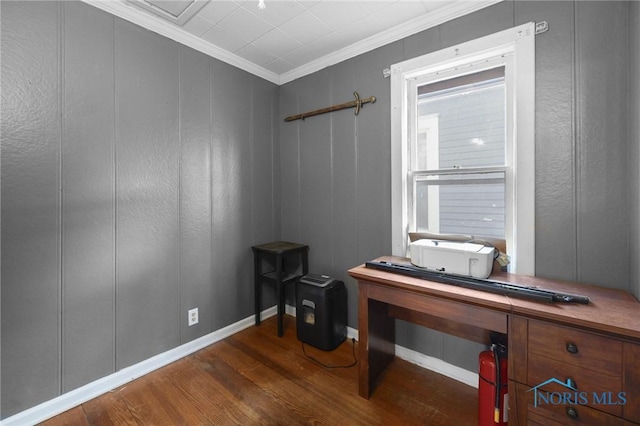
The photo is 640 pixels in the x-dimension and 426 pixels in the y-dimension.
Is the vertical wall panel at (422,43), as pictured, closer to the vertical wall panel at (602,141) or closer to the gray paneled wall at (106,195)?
the vertical wall panel at (602,141)

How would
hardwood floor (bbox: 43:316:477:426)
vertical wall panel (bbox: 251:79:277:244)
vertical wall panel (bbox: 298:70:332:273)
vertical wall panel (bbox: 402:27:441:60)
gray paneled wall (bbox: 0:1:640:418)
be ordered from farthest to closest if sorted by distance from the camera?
1. vertical wall panel (bbox: 251:79:277:244)
2. vertical wall panel (bbox: 298:70:332:273)
3. vertical wall panel (bbox: 402:27:441:60)
4. hardwood floor (bbox: 43:316:477:426)
5. gray paneled wall (bbox: 0:1:640:418)

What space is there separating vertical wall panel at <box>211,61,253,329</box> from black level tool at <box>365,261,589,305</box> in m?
1.42

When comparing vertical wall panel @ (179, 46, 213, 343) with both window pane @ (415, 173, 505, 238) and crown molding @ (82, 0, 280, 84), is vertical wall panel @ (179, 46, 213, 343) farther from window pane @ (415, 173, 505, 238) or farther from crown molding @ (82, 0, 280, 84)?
window pane @ (415, 173, 505, 238)

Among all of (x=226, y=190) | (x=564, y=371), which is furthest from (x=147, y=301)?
(x=564, y=371)

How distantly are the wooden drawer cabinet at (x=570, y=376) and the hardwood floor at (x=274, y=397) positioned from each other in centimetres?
52

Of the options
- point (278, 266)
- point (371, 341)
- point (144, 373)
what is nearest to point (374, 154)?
point (278, 266)

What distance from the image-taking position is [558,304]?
4.08ft

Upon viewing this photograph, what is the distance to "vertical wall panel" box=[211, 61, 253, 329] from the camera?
248cm

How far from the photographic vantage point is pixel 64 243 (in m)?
1.67

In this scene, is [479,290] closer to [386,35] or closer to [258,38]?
[386,35]

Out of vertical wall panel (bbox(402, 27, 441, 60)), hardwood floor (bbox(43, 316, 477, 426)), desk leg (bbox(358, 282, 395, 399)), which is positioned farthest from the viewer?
vertical wall panel (bbox(402, 27, 441, 60))

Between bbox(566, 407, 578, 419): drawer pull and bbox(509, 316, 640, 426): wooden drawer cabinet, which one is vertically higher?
bbox(509, 316, 640, 426): wooden drawer cabinet

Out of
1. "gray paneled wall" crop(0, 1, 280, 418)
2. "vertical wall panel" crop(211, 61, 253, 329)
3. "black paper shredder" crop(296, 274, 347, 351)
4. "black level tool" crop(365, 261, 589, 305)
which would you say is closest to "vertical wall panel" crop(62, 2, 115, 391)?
"gray paneled wall" crop(0, 1, 280, 418)

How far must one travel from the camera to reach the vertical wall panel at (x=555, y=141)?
1.55 m
